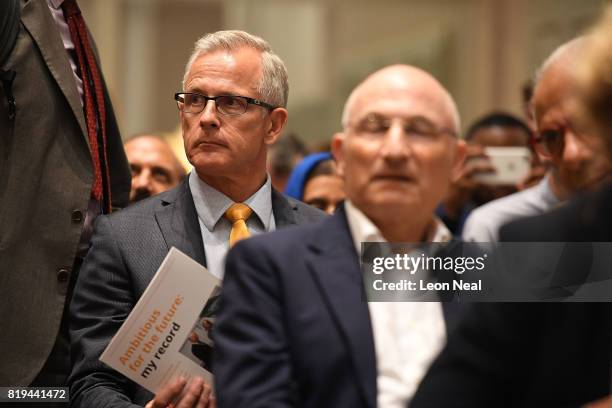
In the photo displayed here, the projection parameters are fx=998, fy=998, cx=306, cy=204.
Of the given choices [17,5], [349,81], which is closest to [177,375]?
[17,5]

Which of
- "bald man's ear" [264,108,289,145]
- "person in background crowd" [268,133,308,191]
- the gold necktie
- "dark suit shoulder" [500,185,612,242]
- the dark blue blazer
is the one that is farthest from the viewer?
"person in background crowd" [268,133,308,191]

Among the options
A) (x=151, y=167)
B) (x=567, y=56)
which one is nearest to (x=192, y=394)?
(x=567, y=56)

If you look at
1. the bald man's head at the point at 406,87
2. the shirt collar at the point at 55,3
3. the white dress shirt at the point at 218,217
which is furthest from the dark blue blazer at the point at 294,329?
the shirt collar at the point at 55,3

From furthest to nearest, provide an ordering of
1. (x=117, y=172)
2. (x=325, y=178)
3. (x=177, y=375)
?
(x=325, y=178) → (x=117, y=172) → (x=177, y=375)

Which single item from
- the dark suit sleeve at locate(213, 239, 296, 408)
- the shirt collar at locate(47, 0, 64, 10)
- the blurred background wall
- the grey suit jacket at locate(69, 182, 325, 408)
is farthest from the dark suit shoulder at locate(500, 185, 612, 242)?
the blurred background wall

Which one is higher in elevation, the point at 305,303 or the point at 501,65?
the point at 501,65

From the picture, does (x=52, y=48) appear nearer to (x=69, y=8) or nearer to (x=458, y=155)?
(x=69, y=8)

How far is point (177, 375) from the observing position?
2586 millimetres

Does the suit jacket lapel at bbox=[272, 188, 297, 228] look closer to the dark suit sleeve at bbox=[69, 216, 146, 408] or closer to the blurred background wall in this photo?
the dark suit sleeve at bbox=[69, 216, 146, 408]

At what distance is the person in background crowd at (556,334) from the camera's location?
66.3 inches

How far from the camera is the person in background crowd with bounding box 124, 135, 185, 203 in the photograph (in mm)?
4082

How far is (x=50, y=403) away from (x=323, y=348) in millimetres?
1184

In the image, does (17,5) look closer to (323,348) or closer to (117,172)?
(117,172)

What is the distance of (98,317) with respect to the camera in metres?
2.78
